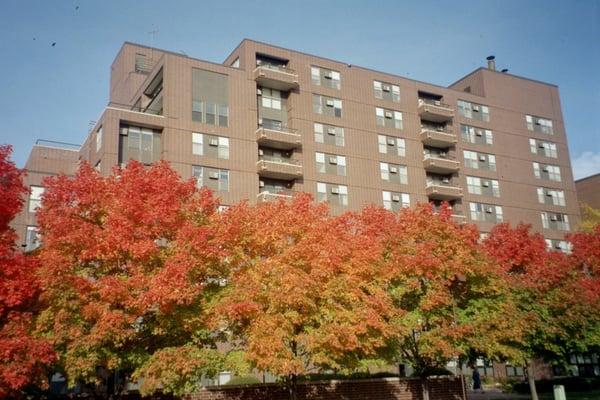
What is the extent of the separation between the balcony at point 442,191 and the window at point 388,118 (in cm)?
627

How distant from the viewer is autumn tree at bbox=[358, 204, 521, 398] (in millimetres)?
26453

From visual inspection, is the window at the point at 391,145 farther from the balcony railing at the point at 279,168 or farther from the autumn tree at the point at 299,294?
the autumn tree at the point at 299,294

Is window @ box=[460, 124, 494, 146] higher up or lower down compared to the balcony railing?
higher up

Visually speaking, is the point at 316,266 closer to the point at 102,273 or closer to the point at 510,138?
the point at 102,273

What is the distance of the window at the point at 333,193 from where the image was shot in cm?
4791

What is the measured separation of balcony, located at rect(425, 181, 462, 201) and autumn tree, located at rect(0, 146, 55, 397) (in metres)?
38.1

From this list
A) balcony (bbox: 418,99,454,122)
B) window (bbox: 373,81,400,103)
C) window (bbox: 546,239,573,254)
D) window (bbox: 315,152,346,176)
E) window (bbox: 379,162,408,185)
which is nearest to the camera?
window (bbox: 315,152,346,176)

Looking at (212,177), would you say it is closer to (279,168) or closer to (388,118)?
(279,168)

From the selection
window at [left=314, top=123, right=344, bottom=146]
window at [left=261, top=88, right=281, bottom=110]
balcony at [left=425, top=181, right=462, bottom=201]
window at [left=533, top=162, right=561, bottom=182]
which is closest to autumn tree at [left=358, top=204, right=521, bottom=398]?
window at [left=314, top=123, right=344, bottom=146]

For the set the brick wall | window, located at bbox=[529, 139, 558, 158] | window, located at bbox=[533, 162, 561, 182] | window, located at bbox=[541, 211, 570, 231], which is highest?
window, located at bbox=[529, 139, 558, 158]

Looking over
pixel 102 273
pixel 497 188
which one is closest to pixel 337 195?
pixel 497 188

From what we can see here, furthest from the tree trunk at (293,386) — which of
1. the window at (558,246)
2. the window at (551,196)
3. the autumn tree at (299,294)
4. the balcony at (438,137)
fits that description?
the window at (551,196)

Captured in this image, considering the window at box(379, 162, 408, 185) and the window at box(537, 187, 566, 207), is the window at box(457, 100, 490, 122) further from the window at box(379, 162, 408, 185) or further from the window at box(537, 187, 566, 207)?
the window at box(379, 162, 408, 185)

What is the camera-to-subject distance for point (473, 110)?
60125 millimetres
